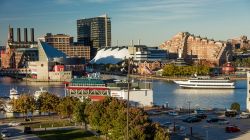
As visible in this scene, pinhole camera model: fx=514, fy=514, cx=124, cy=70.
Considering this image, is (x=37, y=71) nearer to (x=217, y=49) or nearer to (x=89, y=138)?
(x=217, y=49)

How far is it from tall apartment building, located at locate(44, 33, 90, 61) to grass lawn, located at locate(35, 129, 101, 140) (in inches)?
Answer: 2667

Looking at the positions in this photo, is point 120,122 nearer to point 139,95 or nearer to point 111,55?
point 139,95

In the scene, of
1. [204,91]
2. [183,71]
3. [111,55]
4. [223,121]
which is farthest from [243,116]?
[111,55]

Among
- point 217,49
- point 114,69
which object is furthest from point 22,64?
point 217,49

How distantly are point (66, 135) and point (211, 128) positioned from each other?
4666 mm

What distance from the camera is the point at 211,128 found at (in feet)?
54.3

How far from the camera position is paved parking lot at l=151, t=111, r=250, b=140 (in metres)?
15.0

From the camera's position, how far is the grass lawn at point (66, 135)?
15059 mm

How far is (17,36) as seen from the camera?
3511 inches

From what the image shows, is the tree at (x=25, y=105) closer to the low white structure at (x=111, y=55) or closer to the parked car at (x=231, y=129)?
the parked car at (x=231, y=129)

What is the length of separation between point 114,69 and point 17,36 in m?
27.9

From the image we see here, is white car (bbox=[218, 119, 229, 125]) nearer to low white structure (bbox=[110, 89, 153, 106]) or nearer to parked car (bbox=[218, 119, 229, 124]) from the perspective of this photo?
parked car (bbox=[218, 119, 229, 124])

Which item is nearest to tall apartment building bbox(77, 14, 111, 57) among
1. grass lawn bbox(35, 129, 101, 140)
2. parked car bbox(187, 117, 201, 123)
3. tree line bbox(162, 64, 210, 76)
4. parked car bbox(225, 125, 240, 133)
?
tree line bbox(162, 64, 210, 76)

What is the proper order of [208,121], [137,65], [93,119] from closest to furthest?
[93,119] < [208,121] < [137,65]
